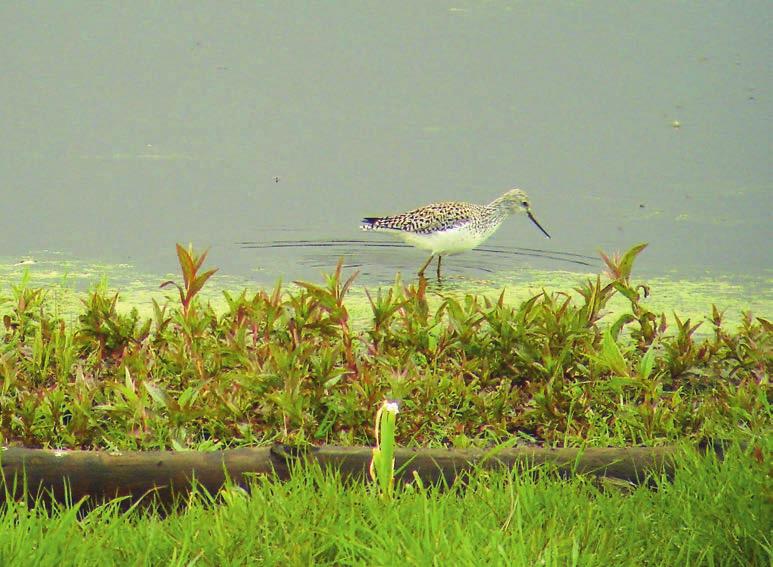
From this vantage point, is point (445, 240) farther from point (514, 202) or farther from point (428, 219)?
point (514, 202)

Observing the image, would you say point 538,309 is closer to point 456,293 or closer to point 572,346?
point 572,346

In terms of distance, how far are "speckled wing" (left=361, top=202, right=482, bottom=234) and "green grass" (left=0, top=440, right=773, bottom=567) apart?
476cm

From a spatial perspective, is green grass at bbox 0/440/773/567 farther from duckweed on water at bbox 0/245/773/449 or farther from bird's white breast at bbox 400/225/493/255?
bird's white breast at bbox 400/225/493/255

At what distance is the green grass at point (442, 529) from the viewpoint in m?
3.20

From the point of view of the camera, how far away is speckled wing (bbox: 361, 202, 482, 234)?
8500mm

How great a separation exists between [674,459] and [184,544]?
1867mm

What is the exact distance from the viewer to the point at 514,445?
173 inches

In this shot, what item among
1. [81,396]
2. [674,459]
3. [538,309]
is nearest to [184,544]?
[81,396]

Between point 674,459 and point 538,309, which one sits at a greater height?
point 538,309

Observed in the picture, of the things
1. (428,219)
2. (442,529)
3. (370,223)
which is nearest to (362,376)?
(442,529)

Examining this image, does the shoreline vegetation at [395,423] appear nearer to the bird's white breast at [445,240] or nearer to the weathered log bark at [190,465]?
the weathered log bark at [190,465]

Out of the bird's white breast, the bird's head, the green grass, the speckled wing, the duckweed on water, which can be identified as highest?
the bird's head

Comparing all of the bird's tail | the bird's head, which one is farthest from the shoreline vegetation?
the bird's head

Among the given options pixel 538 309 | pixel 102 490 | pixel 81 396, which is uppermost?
pixel 538 309
